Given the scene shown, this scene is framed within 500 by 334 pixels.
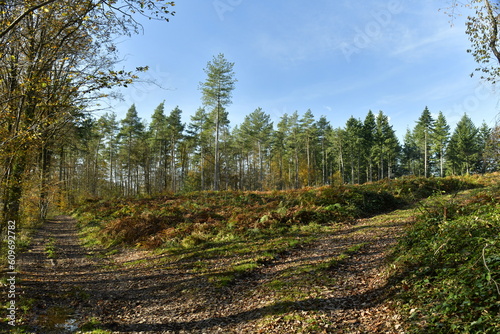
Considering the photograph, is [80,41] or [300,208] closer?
[80,41]

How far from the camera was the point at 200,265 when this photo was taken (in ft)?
27.6

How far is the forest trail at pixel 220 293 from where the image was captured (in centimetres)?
474

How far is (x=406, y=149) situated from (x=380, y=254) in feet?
190

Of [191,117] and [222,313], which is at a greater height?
[191,117]

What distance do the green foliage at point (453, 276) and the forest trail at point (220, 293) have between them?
1.53 ft

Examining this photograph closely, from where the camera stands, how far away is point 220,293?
6.41 m

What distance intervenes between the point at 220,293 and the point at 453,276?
490 cm

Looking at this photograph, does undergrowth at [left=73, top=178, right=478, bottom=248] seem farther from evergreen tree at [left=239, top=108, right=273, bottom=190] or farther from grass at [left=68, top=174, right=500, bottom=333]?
evergreen tree at [left=239, top=108, right=273, bottom=190]

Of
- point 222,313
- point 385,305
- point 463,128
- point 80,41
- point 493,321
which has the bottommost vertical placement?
point 222,313

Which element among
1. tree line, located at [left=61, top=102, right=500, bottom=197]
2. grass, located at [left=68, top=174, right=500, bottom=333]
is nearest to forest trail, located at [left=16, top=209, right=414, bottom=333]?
grass, located at [left=68, top=174, right=500, bottom=333]

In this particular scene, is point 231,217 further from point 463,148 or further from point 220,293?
point 463,148

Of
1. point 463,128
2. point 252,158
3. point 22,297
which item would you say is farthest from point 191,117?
point 463,128

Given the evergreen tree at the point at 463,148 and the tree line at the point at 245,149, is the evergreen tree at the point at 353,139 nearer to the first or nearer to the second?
the tree line at the point at 245,149

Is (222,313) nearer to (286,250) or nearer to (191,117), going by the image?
(286,250)
